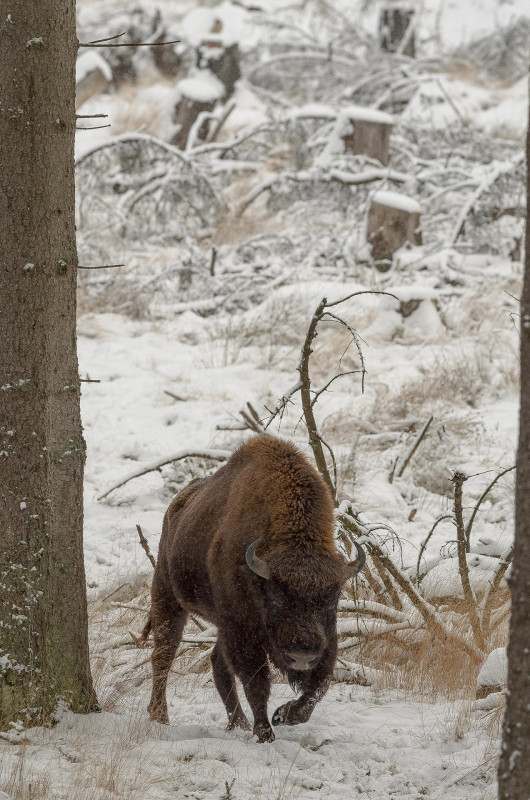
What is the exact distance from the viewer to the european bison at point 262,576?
13.1ft

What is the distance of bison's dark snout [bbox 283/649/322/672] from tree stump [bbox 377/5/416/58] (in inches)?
771

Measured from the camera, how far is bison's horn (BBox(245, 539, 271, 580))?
3.97 m

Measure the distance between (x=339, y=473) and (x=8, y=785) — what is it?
17.4 feet

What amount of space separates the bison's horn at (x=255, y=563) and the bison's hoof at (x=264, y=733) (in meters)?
0.79

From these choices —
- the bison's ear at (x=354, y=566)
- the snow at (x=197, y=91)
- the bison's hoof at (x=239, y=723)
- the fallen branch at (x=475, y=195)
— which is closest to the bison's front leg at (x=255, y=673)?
the bison's hoof at (x=239, y=723)

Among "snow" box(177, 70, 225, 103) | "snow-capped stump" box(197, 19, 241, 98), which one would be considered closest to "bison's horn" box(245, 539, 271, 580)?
"snow" box(177, 70, 225, 103)

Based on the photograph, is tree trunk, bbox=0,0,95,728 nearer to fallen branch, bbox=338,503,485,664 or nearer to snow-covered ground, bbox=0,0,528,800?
snow-covered ground, bbox=0,0,528,800

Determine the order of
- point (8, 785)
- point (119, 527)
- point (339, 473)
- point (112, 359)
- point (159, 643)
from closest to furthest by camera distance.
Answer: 1. point (8, 785)
2. point (159, 643)
3. point (119, 527)
4. point (339, 473)
5. point (112, 359)

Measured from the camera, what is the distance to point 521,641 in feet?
7.57

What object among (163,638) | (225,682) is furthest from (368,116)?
(225,682)

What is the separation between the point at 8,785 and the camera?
3254mm

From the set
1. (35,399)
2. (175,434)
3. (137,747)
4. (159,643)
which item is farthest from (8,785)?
(175,434)

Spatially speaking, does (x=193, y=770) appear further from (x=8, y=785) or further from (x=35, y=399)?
(x=35, y=399)

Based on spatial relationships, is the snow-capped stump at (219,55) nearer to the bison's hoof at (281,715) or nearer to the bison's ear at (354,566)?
the bison's ear at (354,566)
